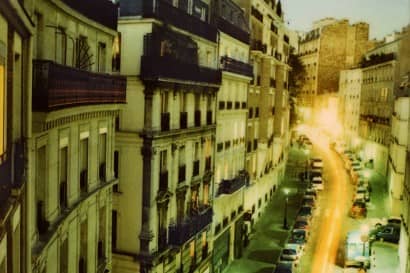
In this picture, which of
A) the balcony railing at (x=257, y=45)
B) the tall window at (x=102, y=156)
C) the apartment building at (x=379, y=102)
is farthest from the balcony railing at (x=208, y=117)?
the apartment building at (x=379, y=102)

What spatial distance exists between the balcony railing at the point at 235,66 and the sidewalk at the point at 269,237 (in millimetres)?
13448

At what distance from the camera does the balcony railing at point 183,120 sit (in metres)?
28.4

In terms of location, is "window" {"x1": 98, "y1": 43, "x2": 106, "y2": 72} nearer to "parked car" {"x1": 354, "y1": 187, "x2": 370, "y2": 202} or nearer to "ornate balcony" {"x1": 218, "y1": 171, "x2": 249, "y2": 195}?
"ornate balcony" {"x1": 218, "y1": 171, "x2": 249, "y2": 195}

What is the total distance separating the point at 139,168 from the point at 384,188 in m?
45.3

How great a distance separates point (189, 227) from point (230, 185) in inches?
349

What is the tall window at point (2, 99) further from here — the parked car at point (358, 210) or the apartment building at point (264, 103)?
the parked car at point (358, 210)

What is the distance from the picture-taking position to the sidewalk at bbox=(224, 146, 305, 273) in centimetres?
3781

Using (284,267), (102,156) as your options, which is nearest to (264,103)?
(284,267)

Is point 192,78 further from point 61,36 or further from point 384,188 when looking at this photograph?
point 384,188

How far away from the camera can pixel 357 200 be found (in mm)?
52750

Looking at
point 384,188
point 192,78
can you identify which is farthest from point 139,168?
point 384,188

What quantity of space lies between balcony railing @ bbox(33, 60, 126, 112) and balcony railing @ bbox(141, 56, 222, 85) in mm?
7402

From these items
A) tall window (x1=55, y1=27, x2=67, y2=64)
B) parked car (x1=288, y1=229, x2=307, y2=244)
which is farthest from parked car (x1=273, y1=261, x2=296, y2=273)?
tall window (x1=55, y1=27, x2=67, y2=64)

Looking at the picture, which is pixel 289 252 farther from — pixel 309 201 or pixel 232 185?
pixel 309 201
